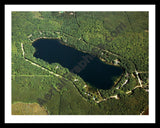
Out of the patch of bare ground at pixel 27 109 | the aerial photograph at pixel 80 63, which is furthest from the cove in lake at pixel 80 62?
the patch of bare ground at pixel 27 109

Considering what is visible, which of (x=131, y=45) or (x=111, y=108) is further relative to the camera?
(x=131, y=45)

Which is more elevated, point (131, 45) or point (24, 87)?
point (131, 45)

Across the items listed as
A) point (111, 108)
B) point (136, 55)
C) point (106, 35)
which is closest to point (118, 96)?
point (111, 108)

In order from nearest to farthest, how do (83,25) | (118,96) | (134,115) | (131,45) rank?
(134,115) < (118,96) < (131,45) < (83,25)

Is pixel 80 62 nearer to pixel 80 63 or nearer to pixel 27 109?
pixel 80 63

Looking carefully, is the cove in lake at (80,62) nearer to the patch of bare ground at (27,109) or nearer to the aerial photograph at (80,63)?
the aerial photograph at (80,63)

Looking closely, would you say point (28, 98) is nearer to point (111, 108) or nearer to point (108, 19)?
point (111, 108)

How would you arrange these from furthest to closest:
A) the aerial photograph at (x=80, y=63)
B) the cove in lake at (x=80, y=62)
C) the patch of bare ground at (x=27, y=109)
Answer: the cove in lake at (x=80, y=62)
the aerial photograph at (x=80, y=63)
the patch of bare ground at (x=27, y=109)

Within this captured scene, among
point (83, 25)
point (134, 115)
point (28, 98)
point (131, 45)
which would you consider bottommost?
point (134, 115)
